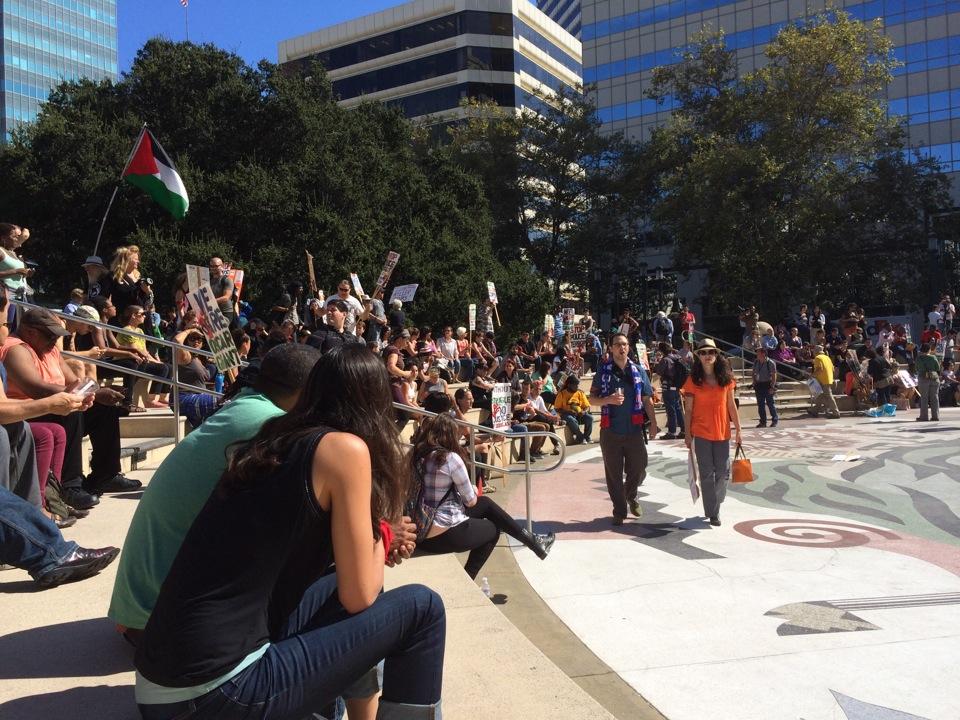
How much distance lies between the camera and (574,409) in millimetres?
15359

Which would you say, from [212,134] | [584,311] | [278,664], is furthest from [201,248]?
[584,311]

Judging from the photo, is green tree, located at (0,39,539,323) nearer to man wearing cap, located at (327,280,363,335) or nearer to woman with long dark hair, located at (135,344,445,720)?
man wearing cap, located at (327,280,363,335)

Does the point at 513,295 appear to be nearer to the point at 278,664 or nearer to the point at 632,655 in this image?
the point at 632,655

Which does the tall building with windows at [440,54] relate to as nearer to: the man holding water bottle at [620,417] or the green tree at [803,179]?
the green tree at [803,179]

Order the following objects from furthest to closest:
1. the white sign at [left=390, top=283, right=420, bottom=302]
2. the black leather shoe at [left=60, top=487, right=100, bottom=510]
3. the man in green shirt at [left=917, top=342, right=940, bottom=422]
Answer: the man in green shirt at [left=917, top=342, right=940, bottom=422] → the white sign at [left=390, top=283, right=420, bottom=302] → the black leather shoe at [left=60, top=487, right=100, bottom=510]

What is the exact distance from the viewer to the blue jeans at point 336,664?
2012 millimetres

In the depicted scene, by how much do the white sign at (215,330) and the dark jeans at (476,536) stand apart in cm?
241

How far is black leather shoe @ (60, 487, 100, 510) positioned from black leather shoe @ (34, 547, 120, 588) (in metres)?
1.61

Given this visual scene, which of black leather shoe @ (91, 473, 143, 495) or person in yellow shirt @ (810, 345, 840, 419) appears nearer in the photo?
black leather shoe @ (91, 473, 143, 495)

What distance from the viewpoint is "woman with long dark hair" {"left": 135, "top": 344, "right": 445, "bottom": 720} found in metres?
1.98

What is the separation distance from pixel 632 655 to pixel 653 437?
421 inches

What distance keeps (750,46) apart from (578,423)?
132 ft

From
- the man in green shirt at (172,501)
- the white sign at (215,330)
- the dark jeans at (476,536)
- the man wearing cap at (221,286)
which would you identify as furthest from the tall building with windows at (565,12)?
the man in green shirt at (172,501)

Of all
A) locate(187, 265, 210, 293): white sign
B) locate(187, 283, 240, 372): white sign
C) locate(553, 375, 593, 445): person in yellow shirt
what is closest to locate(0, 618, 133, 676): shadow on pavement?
locate(187, 283, 240, 372): white sign
